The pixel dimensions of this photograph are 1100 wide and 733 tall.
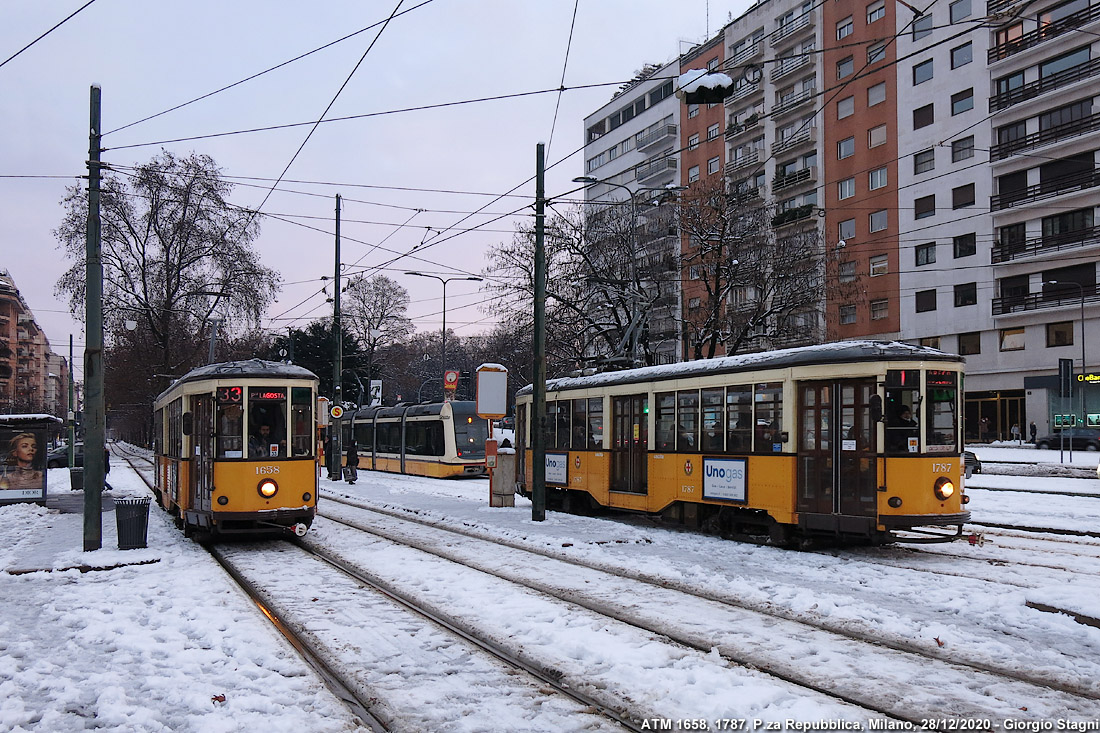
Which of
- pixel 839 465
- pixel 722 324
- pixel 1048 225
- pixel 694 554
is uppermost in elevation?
pixel 1048 225

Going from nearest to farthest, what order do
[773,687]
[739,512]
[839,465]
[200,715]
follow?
[200,715], [773,687], [839,465], [739,512]

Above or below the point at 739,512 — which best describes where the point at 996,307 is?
above

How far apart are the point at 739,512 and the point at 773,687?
312 inches

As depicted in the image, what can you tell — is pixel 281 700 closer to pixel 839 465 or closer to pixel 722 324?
pixel 839 465

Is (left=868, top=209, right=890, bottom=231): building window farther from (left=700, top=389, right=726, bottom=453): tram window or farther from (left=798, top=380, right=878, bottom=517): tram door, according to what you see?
(left=798, top=380, right=878, bottom=517): tram door

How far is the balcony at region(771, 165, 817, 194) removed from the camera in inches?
2021

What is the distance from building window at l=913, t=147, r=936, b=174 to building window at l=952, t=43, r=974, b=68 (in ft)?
14.1

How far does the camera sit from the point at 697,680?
6.16m

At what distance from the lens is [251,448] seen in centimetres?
1298

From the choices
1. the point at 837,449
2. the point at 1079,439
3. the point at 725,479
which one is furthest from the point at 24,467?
the point at 1079,439

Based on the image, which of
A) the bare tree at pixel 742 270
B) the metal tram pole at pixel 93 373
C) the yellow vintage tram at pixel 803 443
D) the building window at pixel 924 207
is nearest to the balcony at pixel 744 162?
the building window at pixel 924 207

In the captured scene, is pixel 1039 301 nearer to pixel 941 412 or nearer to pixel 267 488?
pixel 941 412

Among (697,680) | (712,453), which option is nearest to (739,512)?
(712,453)

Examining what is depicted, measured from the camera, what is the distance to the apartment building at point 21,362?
10119cm
